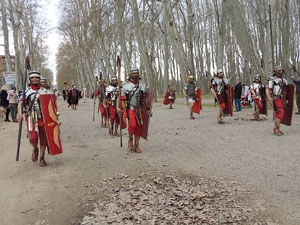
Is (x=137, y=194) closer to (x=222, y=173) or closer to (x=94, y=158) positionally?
(x=222, y=173)

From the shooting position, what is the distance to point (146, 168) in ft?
18.5

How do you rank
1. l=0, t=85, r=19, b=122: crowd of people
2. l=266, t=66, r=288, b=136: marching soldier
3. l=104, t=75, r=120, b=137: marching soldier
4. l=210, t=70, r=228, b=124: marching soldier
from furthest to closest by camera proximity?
l=0, t=85, r=19, b=122: crowd of people → l=210, t=70, r=228, b=124: marching soldier → l=104, t=75, r=120, b=137: marching soldier → l=266, t=66, r=288, b=136: marching soldier

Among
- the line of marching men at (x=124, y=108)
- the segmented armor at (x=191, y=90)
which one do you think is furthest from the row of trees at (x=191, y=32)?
the line of marching men at (x=124, y=108)

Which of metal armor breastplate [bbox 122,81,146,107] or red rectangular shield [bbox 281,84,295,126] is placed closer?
metal armor breastplate [bbox 122,81,146,107]

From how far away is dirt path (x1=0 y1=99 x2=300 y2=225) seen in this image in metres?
3.99

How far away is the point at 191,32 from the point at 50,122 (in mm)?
22769

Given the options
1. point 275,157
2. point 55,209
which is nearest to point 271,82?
point 275,157

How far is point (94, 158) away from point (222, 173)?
2903mm

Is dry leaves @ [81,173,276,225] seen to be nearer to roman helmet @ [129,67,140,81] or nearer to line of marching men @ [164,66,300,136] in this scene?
roman helmet @ [129,67,140,81]

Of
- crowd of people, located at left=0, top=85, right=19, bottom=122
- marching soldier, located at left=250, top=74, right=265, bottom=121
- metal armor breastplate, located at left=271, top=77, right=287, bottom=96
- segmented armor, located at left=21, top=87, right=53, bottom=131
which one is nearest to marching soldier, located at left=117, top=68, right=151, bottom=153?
segmented armor, located at left=21, top=87, right=53, bottom=131

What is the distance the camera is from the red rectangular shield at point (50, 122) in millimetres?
6031

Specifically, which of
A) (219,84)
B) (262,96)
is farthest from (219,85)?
(262,96)

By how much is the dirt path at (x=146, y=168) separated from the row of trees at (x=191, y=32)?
5833 mm

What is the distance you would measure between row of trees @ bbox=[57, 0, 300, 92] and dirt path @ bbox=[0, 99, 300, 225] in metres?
5.83
